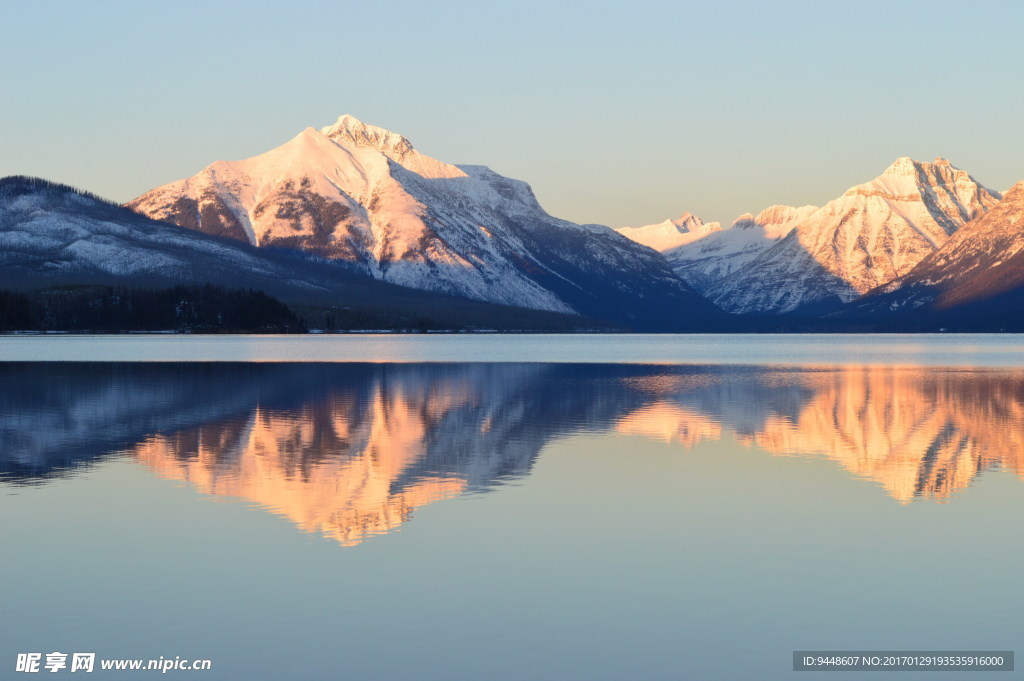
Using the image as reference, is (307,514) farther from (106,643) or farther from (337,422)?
(337,422)

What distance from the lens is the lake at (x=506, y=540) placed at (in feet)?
75.3

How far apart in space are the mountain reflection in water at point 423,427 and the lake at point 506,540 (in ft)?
0.93

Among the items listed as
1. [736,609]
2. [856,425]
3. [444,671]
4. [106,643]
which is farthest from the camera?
[856,425]

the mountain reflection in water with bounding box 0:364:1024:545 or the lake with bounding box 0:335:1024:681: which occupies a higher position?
the mountain reflection in water with bounding box 0:364:1024:545

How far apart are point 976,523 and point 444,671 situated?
20.0 metres

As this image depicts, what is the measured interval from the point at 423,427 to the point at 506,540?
2921 cm

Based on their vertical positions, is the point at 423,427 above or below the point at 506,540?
above

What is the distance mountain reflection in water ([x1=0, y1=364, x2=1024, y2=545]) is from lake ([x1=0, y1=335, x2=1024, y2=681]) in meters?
0.28

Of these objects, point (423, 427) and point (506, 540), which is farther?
point (423, 427)

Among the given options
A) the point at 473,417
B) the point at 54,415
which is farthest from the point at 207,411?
the point at 473,417

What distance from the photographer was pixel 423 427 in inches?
2398

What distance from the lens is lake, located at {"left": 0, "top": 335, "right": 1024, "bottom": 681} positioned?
22938 mm

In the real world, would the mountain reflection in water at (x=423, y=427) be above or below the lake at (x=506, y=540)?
above

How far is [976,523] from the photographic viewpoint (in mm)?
34938
